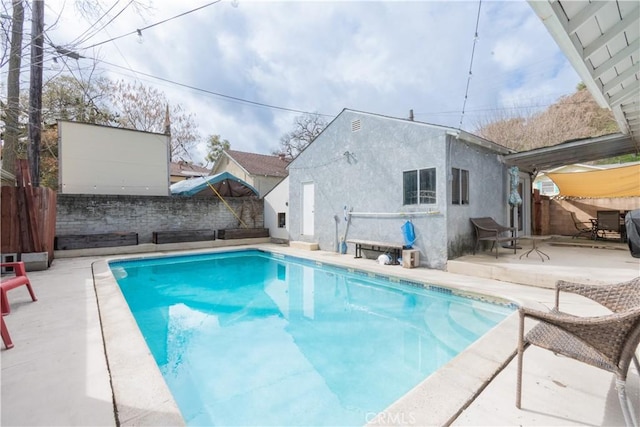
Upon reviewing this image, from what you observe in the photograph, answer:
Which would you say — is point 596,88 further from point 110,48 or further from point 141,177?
point 141,177

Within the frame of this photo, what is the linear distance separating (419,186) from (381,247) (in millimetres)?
2221

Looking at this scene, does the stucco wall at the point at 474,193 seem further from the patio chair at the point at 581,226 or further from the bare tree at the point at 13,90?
the bare tree at the point at 13,90

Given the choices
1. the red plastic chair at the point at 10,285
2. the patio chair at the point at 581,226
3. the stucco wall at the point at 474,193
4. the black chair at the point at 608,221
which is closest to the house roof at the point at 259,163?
the stucco wall at the point at 474,193

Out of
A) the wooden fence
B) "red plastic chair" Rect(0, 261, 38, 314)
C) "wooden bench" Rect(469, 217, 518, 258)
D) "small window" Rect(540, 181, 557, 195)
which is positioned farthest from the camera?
"small window" Rect(540, 181, 557, 195)

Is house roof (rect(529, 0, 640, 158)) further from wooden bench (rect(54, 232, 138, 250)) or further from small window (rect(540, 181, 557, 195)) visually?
small window (rect(540, 181, 557, 195))

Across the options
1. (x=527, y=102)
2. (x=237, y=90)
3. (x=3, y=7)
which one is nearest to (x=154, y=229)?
(x=237, y=90)

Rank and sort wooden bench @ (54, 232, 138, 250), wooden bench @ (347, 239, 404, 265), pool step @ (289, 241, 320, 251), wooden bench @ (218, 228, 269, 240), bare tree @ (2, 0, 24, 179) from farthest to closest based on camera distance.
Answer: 1. wooden bench @ (218, 228, 269, 240)
2. pool step @ (289, 241, 320, 251)
3. wooden bench @ (54, 232, 138, 250)
4. wooden bench @ (347, 239, 404, 265)
5. bare tree @ (2, 0, 24, 179)

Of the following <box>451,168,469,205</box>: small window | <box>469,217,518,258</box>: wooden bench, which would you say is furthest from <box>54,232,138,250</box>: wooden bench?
<box>469,217,518,258</box>: wooden bench

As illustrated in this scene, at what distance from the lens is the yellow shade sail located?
8703mm

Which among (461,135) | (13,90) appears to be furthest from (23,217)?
(461,135)

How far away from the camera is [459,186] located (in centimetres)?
785

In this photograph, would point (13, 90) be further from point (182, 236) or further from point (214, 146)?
point (214, 146)

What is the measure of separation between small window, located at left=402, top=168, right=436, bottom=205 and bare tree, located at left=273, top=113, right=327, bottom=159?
65.5 feet

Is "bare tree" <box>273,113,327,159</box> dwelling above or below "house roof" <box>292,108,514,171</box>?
above
